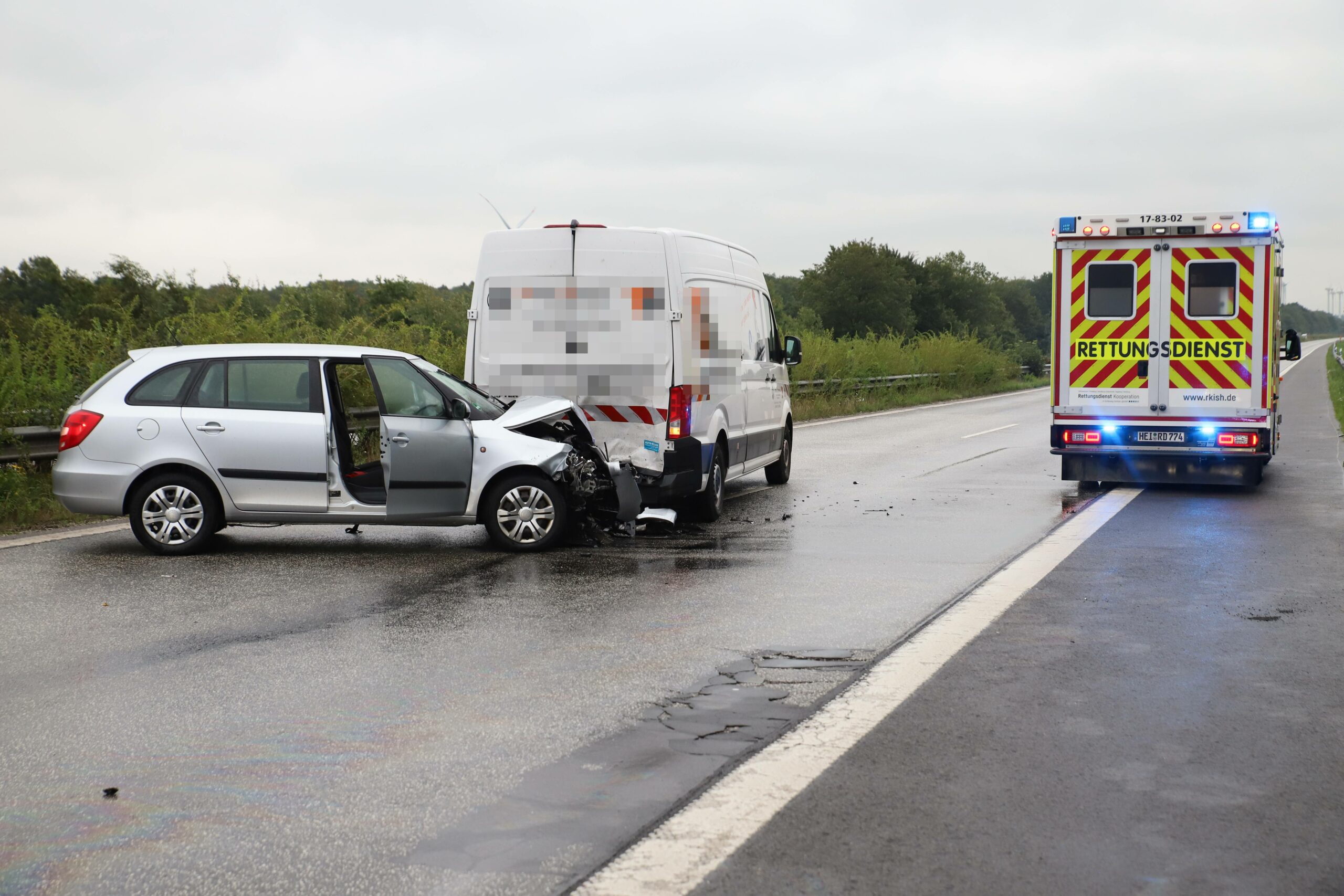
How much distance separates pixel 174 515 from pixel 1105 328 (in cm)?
978

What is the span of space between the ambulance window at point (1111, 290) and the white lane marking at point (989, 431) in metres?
9.07

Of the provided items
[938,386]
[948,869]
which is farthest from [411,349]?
[938,386]

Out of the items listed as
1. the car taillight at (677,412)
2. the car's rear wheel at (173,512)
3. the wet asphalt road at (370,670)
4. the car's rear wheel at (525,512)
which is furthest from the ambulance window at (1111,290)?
the car's rear wheel at (173,512)

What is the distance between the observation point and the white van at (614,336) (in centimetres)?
1105

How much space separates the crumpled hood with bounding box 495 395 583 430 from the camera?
10.2m

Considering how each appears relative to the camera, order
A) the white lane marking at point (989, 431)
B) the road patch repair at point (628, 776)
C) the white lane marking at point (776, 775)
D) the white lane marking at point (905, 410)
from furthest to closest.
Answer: the white lane marking at point (905, 410)
the white lane marking at point (989, 431)
the road patch repair at point (628, 776)
the white lane marking at point (776, 775)

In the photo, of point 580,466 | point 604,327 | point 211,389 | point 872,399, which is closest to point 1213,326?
point 604,327

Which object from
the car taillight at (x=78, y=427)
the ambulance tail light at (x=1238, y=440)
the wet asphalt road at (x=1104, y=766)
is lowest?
the wet asphalt road at (x=1104, y=766)

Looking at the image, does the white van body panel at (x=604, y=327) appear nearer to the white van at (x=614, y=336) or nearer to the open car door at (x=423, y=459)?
the white van at (x=614, y=336)

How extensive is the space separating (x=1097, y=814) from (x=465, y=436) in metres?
6.53

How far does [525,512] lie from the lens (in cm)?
1015

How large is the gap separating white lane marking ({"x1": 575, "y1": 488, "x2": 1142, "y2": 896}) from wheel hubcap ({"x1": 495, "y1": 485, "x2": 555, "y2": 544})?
336 centimetres

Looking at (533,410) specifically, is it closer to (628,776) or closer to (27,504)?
(27,504)

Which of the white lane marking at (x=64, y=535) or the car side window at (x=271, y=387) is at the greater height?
the car side window at (x=271, y=387)
